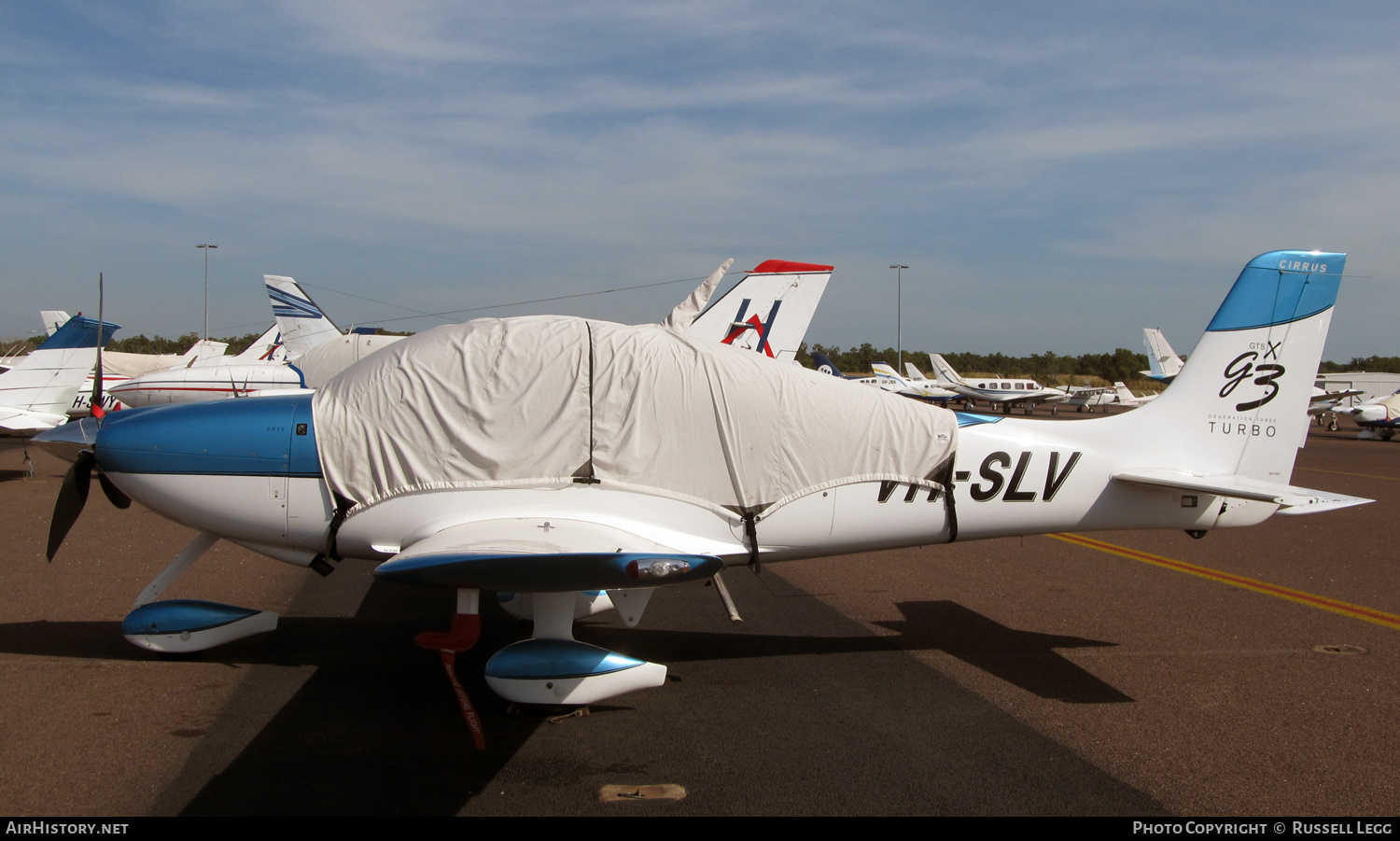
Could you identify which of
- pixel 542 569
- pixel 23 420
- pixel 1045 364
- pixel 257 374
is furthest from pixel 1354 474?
pixel 1045 364

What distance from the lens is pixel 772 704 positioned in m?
4.85

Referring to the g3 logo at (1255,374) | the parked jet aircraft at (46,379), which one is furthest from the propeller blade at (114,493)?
the parked jet aircraft at (46,379)

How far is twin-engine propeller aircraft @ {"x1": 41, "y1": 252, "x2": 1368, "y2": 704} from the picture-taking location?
473cm

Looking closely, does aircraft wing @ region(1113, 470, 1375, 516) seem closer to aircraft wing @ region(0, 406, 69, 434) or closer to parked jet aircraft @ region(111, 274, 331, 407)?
parked jet aircraft @ region(111, 274, 331, 407)

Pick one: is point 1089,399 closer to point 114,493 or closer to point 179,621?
point 179,621

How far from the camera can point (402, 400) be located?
487 cm

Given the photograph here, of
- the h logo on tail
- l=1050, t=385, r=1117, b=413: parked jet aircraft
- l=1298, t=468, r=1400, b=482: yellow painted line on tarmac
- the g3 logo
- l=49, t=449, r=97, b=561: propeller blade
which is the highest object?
the h logo on tail

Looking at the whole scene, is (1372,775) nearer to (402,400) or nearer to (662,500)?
(662,500)

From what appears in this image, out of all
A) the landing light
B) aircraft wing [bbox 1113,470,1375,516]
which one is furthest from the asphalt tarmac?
aircraft wing [bbox 1113,470,1375,516]

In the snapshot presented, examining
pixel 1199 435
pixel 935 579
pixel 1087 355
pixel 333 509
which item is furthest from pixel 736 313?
pixel 1087 355

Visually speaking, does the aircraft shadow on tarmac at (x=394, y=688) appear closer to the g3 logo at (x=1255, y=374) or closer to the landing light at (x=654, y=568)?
the landing light at (x=654, y=568)

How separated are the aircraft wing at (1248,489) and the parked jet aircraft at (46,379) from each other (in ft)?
55.0

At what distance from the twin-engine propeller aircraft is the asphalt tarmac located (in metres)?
0.50

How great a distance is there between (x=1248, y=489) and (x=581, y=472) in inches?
162
